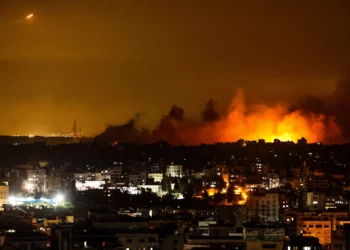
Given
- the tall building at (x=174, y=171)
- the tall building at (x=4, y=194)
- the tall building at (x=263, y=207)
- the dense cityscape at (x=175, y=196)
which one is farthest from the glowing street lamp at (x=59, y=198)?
the tall building at (x=174, y=171)

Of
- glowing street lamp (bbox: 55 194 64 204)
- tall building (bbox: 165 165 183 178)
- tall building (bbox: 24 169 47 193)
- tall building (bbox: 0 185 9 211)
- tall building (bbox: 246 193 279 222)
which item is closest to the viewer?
tall building (bbox: 0 185 9 211)

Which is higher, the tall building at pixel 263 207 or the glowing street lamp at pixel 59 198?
the glowing street lamp at pixel 59 198

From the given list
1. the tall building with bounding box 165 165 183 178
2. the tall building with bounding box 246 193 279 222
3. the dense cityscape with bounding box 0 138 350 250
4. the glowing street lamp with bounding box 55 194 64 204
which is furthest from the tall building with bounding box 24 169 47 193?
the tall building with bounding box 246 193 279 222

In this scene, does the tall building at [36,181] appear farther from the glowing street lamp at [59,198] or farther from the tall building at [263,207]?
the tall building at [263,207]

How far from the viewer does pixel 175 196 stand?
4012 cm

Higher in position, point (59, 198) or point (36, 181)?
point (36, 181)

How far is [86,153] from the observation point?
58.3m

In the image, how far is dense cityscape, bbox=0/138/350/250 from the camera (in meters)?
21.4

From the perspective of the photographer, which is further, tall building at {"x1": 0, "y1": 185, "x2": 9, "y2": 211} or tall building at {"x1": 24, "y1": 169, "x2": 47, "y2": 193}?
tall building at {"x1": 24, "y1": 169, "x2": 47, "y2": 193}

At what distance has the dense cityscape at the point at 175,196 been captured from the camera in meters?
21.4

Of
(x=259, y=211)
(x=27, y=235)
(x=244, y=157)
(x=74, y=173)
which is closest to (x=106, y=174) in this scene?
(x=74, y=173)

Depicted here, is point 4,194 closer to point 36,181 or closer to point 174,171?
point 36,181

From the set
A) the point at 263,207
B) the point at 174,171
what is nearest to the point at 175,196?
the point at 263,207

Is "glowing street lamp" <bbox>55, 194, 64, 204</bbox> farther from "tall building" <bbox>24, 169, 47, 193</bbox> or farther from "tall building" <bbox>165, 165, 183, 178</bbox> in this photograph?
"tall building" <bbox>165, 165, 183, 178</bbox>
